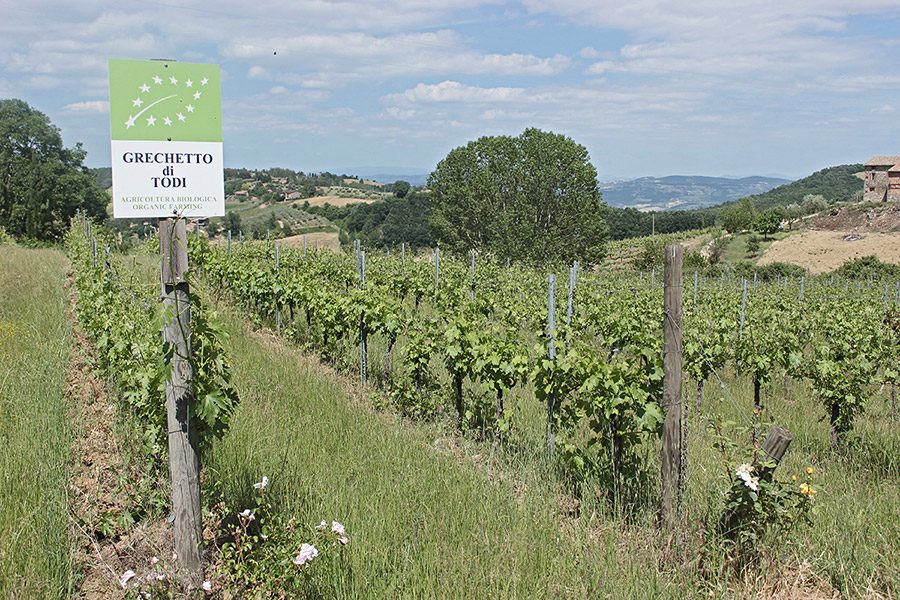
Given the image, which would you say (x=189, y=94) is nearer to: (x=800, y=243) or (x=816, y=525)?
(x=816, y=525)

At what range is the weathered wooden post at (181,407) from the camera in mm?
2855

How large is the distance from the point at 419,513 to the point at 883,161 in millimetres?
84830

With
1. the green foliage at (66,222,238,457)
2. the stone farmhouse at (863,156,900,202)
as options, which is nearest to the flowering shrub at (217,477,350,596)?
the green foliage at (66,222,238,457)

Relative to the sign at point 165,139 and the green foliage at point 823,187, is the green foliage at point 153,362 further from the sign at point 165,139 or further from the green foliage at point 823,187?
the green foliage at point 823,187

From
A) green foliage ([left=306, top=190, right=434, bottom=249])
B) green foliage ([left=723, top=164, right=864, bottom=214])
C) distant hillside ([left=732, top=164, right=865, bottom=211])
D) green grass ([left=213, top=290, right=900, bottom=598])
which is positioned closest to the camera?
green grass ([left=213, top=290, right=900, bottom=598])

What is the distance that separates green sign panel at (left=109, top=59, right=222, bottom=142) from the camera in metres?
2.76

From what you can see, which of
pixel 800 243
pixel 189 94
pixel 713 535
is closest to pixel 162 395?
pixel 189 94

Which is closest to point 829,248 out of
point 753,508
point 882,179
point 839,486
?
point 882,179

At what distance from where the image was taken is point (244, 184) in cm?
8338

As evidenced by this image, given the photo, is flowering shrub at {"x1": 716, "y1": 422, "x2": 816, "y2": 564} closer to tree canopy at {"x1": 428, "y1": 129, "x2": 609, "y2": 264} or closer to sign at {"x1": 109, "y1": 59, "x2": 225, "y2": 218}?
sign at {"x1": 109, "y1": 59, "x2": 225, "y2": 218}

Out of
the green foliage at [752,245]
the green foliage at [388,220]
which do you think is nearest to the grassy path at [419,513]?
the green foliage at [752,245]

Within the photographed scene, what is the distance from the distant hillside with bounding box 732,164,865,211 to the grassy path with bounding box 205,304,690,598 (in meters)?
108

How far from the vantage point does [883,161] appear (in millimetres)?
70000

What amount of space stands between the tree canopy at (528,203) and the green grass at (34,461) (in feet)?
96.0
